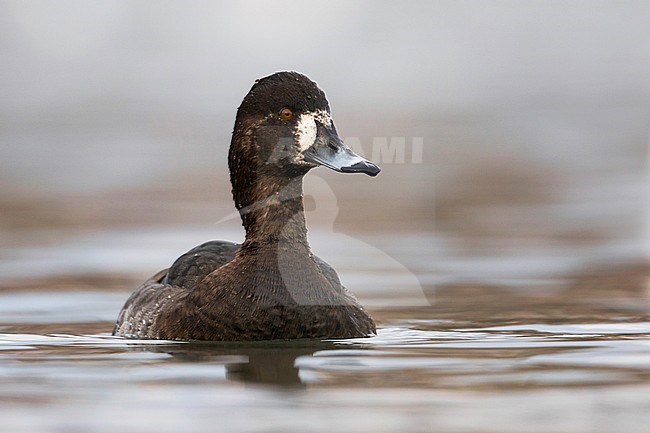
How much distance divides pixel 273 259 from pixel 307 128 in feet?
2.39

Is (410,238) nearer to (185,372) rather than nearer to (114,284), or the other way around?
(114,284)

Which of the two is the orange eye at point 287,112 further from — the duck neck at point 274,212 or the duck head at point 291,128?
the duck neck at point 274,212

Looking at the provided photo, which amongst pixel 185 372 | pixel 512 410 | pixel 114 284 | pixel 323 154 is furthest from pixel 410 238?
pixel 512 410

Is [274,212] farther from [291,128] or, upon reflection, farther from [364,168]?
[364,168]

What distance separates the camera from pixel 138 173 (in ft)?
55.1

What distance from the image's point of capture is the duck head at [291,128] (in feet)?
29.1

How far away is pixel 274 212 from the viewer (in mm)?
9039

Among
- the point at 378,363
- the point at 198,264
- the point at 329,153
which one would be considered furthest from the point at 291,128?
the point at 378,363

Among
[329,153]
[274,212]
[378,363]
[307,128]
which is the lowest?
[378,363]

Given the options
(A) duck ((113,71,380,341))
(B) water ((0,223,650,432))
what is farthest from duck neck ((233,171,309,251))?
(B) water ((0,223,650,432))

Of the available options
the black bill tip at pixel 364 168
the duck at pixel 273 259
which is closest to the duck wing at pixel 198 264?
the duck at pixel 273 259

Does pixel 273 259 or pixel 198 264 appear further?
pixel 198 264

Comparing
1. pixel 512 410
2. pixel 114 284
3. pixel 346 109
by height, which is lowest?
pixel 512 410

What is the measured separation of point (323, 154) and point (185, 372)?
1828 mm
